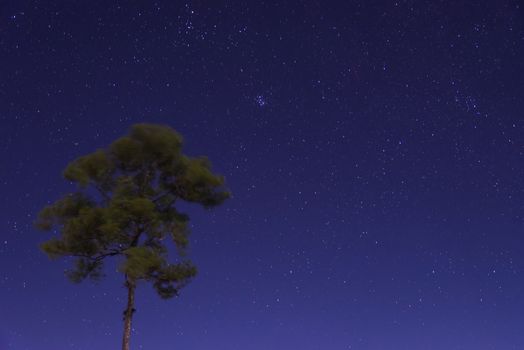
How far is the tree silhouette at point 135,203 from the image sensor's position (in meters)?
18.1

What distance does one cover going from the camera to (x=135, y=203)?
17984 millimetres

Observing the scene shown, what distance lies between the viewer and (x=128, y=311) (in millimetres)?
17328

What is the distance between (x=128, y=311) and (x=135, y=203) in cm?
278

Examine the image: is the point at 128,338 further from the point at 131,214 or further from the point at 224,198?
the point at 224,198

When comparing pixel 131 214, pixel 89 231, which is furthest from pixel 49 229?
pixel 131 214

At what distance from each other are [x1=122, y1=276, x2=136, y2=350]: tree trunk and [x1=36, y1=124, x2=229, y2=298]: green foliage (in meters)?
Result: 0.46

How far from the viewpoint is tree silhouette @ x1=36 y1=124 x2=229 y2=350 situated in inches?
714

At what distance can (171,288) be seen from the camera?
18391 mm

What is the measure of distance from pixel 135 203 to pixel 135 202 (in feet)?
0.10

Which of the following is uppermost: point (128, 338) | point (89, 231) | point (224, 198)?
point (224, 198)

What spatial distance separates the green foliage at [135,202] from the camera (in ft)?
59.5

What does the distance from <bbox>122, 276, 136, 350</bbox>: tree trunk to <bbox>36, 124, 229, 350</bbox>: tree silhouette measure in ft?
A: 0.27

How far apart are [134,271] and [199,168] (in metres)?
3.59

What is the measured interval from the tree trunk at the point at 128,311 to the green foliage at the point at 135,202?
1.52ft
